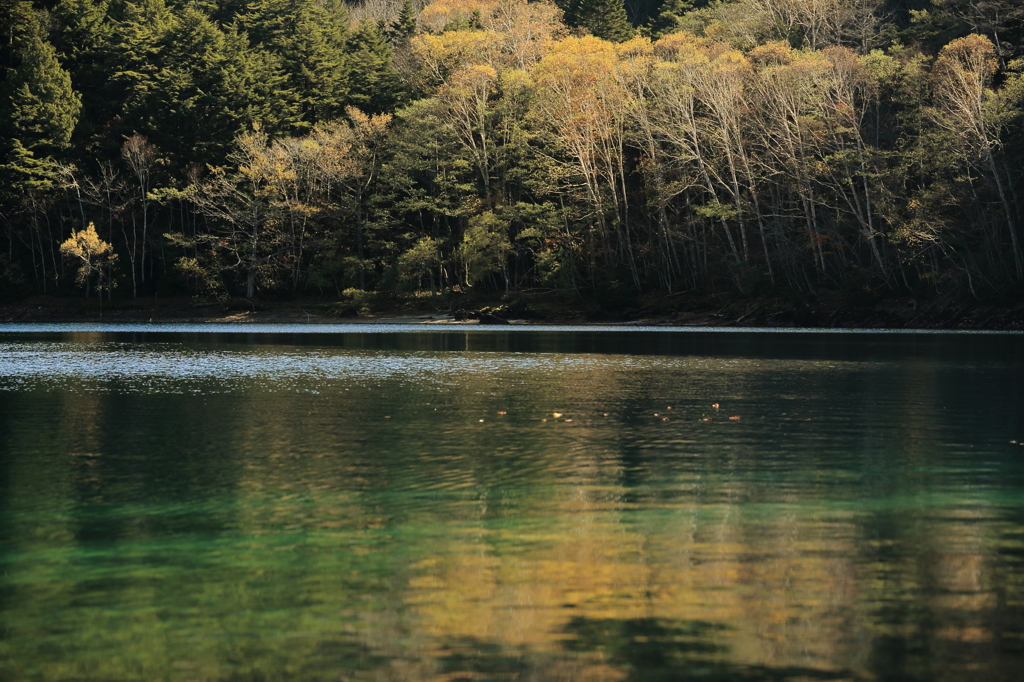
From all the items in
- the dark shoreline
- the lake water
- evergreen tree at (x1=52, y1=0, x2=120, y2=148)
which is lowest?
the lake water

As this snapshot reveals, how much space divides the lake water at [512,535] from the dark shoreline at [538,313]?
124ft

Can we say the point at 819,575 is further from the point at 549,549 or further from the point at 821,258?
the point at 821,258

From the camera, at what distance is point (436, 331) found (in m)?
67.4

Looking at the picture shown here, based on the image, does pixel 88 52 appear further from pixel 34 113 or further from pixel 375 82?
pixel 375 82

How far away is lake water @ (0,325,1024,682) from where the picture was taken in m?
7.61

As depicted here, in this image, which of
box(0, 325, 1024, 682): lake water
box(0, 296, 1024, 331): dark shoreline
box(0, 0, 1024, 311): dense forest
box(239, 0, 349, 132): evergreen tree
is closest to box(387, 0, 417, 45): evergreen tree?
box(0, 0, 1024, 311): dense forest

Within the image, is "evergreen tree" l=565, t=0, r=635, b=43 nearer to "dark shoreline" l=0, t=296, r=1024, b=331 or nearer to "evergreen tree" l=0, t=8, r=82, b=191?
"dark shoreline" l=0, t=296, r=1024, b=331

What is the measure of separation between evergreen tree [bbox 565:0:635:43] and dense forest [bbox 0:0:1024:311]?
290 mm

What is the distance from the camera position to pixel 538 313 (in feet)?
253

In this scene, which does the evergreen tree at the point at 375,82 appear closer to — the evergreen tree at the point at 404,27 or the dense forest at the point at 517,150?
the dense forest at the point at 517,150

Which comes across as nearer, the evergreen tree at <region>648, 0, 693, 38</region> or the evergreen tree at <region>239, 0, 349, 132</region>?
the evergreen tree at <region>239, 0, 349, 132</region>

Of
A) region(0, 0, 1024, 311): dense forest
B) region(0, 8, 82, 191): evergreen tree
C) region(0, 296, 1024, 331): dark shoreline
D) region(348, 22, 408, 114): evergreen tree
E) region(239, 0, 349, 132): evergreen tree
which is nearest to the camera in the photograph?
region(0, 296, 1024, 331): dark shoreline

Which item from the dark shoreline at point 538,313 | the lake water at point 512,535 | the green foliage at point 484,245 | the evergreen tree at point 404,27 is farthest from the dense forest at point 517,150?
the lake water at point 512,535

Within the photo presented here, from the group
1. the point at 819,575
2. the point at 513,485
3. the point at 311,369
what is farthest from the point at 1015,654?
the point at 311,369
